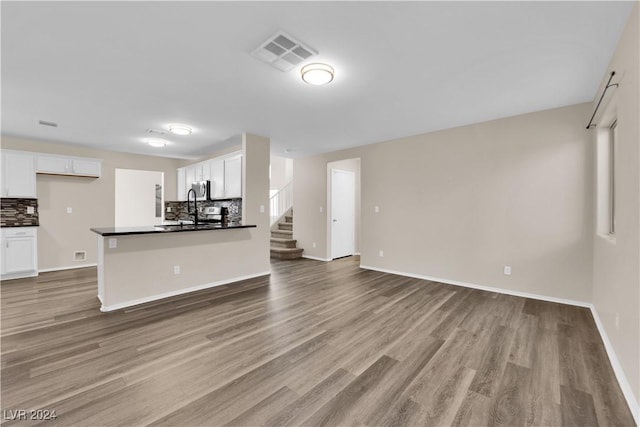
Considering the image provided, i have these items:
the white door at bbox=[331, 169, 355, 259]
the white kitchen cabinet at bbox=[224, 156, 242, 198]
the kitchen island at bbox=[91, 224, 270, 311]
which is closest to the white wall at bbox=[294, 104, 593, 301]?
the white door at bbox=[331, 169, 355, 259]

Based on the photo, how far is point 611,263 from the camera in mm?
2395

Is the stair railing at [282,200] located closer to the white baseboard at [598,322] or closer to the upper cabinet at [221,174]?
the upper cabinet at [221,174]

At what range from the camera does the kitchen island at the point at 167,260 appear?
335 centimetres

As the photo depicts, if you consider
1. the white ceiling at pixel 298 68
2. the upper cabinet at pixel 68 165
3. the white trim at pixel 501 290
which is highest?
the white ceiling at pixel 298 68

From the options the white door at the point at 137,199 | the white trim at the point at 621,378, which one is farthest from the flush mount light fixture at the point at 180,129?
the white trim at the point at 621,378

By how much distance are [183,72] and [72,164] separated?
4577 mm

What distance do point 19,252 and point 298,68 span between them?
5.84 m

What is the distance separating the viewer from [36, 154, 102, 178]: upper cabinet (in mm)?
5121

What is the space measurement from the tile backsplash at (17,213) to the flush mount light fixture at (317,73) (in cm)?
588

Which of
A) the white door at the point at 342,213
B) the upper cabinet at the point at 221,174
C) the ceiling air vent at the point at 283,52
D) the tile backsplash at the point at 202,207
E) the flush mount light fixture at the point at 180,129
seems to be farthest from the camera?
the white door at the point at 342,213

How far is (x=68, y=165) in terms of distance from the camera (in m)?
5.39

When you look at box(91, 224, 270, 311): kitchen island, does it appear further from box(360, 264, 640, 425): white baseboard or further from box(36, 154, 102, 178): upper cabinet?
box(36, 154, 102, 178): upper cabinet

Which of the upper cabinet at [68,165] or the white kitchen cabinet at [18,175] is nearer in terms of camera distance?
the white kitchen cabinet at [18,175]

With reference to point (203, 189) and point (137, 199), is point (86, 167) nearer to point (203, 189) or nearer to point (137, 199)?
point (203, 189)
